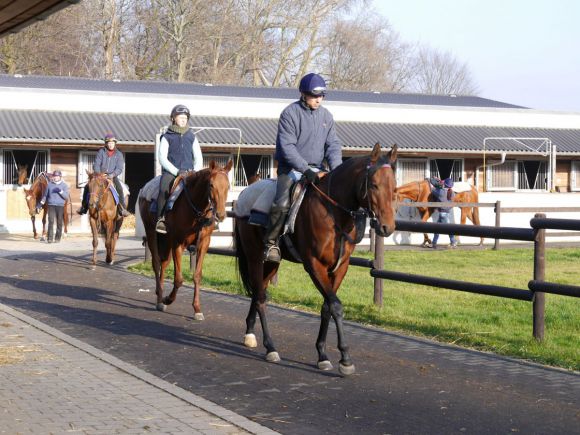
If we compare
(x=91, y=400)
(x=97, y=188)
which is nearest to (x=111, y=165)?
(x=97, y=188)

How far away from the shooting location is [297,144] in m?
10.1

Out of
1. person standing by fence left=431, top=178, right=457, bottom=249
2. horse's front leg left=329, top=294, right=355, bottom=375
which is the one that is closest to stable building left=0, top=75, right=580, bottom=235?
person standing by fence left=431, top=178, right=457, bottom=249

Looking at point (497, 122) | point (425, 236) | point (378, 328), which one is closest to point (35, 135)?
point (425, 236)

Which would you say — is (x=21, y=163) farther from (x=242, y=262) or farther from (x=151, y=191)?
(x=242, y=262)

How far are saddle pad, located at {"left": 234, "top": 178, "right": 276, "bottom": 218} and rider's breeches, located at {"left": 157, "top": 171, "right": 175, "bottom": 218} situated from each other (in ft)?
11.0

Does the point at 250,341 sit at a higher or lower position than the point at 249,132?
lower

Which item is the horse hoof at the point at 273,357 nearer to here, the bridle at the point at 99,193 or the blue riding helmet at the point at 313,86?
the blue riding helmet at the point at 313,86

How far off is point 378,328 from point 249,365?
9.49 feet

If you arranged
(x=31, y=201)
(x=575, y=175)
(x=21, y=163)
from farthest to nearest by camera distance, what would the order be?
(x=575, y=175) < (x=21, y=163) < (x=31, y=201)

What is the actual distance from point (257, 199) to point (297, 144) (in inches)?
27.4

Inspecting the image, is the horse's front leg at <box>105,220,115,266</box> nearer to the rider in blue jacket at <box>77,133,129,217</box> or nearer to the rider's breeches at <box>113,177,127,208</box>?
the rider in blue jacket at <box>77,133,129,217</box>

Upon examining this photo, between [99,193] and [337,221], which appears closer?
[337,221]

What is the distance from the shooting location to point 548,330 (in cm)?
1228

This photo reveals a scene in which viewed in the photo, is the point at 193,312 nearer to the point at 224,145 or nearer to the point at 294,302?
the point at 294,302
